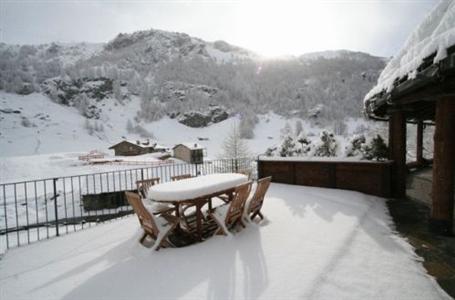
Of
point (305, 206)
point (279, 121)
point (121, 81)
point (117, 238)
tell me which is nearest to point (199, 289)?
point (117, 238)

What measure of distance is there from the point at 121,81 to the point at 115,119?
68.0 feet

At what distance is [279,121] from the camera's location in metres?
66.8

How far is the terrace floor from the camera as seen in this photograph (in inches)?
100

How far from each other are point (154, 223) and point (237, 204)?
1.27 m

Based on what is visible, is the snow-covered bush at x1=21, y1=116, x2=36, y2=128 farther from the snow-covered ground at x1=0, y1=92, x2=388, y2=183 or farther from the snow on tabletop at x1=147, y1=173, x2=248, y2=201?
the snow on tabletop at x1=147, y1=173, x2=248, y2=201

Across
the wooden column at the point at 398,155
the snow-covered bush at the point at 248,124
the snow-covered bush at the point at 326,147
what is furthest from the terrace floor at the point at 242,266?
the snow-covered bush at the point at 248,124

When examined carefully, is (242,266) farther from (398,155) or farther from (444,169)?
(398,155)

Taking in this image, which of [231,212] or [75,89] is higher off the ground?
[75,89]

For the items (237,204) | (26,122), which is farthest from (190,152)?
(26,122)

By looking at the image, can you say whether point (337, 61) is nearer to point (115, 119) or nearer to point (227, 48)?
point (227, 48)

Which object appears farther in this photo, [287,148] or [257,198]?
[287,148]

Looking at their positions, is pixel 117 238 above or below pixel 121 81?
below

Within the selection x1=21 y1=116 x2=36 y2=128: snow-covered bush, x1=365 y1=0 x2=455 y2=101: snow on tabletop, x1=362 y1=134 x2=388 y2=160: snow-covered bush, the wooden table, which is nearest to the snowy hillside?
x1=21 y1=116 x2=36 y2=128: snow-covered bush

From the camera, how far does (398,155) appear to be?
6023 mm
